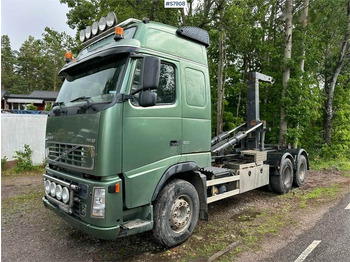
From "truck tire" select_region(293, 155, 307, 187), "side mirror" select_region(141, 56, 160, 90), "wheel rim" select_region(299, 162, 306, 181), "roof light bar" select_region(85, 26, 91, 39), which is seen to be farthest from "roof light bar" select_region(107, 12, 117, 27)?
"wheel rim" select_region(299, 162, 306, 181)

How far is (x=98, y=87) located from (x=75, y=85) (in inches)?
24.1

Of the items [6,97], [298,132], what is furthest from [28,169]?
[6,97]

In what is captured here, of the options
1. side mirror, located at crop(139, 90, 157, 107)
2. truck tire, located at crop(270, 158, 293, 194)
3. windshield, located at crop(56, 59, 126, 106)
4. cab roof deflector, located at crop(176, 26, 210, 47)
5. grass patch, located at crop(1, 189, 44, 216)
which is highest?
cab roof deflector, located at crop(176, 26, 210, 47)

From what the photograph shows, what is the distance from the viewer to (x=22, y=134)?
879cm

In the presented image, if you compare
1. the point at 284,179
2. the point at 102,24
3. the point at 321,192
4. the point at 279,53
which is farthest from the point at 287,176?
the point at 279,53

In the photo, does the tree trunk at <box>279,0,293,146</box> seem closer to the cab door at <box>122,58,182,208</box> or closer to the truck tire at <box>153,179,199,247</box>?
the truck tire at <box>153,179,199,247</box>

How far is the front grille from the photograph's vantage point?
2.80 meters

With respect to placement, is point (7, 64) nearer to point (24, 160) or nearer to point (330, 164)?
point (24, 160)

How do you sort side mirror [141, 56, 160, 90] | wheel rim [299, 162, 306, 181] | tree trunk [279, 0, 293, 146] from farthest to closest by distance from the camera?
tree trunk [279, 0, 293, 146] < wheel rim [299, 162, 306, 181] < side mirror [141, 56, 160, 90]

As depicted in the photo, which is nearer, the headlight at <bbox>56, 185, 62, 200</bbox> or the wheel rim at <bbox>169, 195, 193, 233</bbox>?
the headlight at <bbox>56, 185, 62, 200</bbox>

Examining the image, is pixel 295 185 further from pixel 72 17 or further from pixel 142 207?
pixel 72 17

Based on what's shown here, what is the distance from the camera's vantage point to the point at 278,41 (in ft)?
36.8

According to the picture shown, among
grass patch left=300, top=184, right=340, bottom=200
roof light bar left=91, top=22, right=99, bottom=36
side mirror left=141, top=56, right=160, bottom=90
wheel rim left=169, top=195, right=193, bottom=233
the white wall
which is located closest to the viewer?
side mirror left=141, top=56, right=160, bottom=90

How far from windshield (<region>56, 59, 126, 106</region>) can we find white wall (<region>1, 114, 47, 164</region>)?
623cm
